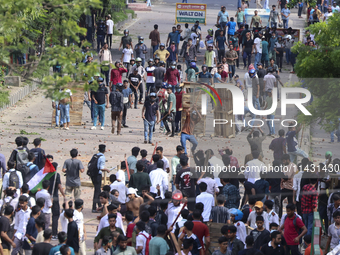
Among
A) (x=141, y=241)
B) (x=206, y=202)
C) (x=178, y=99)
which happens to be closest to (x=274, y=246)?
(x=206, y=202)

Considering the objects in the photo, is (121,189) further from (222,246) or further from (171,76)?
(171,76)

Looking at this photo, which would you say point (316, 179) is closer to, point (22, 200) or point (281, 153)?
point (281, 153)

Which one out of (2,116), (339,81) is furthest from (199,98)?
(2,116)

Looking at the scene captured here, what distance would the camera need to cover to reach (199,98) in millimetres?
14352

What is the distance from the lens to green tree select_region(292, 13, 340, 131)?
11.6m

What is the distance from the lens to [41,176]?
11.7m

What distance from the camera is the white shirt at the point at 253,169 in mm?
12289

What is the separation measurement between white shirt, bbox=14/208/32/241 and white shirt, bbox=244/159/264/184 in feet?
14.6

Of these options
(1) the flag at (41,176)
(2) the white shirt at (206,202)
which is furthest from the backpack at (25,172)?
(2) the white shirt at (206,202)

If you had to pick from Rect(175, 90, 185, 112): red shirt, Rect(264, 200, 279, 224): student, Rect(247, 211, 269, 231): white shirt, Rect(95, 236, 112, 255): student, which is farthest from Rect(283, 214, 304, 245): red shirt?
Rect(175, 90, 185, 112): red shirt

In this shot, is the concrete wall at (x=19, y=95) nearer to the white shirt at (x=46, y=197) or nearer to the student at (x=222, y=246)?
the white shirt at (x=46, y=197)

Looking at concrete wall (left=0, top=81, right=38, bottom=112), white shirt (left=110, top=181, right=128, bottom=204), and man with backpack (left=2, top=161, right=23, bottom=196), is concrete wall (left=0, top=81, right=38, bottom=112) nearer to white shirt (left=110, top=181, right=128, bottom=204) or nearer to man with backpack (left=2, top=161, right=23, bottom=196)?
man with backpack (left=2, top=161, right=23, bottom=196)

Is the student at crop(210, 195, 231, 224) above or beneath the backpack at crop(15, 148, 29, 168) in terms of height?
beneath

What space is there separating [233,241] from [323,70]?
13.7 ft
